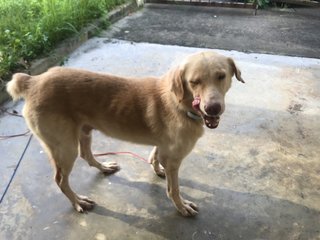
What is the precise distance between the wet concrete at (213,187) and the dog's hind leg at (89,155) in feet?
0.26

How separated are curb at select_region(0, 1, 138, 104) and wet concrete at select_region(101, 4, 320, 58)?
0.57 ft

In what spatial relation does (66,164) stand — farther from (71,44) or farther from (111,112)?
(71,44)

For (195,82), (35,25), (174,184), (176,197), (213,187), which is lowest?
(213,187)

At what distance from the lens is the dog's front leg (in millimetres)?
2721

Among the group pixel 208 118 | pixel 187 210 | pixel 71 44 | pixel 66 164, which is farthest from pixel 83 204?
pixel 71 44

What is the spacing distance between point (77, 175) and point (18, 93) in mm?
929

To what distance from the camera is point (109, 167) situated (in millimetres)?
3221

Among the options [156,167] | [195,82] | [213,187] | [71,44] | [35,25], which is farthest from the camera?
[71,44]

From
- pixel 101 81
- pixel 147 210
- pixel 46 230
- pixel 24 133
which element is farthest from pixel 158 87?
pixel 24 133

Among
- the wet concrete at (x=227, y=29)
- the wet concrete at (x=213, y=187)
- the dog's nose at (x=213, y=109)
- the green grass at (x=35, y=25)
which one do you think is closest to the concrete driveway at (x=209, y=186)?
the wet concrete at (x=213, y=187)

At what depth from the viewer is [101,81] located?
2656 millimetres

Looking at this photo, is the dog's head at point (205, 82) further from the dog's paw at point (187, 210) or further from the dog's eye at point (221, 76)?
the dog's paw at point (187, 210)

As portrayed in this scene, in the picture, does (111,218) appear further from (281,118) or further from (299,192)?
(281,118)

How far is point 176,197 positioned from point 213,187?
1.42 feet
